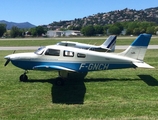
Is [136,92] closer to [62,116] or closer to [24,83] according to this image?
[62,116]

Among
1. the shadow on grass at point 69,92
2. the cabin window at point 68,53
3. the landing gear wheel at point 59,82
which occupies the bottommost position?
the shadow on grass at point 69,92

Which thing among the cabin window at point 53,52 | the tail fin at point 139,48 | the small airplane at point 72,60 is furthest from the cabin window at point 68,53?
the tail fin at point 139,48

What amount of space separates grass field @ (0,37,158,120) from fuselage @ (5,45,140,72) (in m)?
0.81

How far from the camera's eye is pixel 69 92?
33.0 ft

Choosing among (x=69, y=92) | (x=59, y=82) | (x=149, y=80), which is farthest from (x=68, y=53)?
(x=149, y=80)

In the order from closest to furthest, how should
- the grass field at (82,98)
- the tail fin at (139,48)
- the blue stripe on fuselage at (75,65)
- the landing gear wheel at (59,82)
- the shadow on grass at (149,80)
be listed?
the grass field at (82,98) → the landing gear wheel at (59,82) → the shadow on grass at (149,80) → the blue stripe on fuselage at (75,65) → the tail fin at (139,48)

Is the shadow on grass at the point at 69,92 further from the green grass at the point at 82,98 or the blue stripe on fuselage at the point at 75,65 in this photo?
the blue stripe on fuselage at the point at 75,65

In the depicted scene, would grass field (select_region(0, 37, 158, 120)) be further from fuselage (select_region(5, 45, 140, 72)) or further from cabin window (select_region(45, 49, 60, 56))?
cabin window (select_region(45, 49, 60, 56))

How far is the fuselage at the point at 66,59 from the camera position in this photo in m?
11.7

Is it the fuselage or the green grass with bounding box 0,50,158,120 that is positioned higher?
the fuselage

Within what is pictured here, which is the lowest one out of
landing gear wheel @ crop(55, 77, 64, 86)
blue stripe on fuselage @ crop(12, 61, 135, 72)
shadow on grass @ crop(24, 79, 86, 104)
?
shadow on grass @ crop(24, 79, 86, 104)

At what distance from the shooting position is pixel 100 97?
9219mm

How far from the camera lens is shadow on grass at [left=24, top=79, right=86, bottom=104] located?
8.91 meters

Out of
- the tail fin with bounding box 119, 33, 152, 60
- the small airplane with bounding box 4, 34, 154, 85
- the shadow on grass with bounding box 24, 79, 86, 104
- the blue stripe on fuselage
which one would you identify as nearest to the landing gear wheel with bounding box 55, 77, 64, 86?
the shadow on grass with bounding box 24, 79, 86, 104
